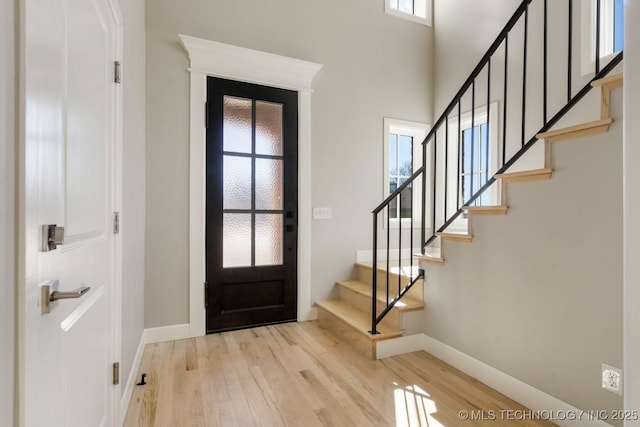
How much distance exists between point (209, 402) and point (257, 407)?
30cm

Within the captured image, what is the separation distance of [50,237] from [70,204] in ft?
0.85

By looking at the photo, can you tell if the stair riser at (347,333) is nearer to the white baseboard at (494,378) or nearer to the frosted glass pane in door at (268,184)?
the white baseboard at (494,378)

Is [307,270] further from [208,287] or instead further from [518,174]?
[518,174]

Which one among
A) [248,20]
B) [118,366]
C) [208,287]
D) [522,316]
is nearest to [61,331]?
[118,366]

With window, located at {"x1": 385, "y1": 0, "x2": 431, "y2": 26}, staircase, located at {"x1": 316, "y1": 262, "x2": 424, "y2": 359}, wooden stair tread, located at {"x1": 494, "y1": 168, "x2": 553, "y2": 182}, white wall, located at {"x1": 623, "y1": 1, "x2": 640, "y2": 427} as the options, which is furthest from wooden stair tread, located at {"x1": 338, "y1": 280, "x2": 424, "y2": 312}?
window, located at {"x1": 385, "y1": 0, "x2": 431, "y2": 26}

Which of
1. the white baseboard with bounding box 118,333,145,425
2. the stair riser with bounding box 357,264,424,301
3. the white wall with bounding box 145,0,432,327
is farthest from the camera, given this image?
the white wall with bounding box 145,0,432,327

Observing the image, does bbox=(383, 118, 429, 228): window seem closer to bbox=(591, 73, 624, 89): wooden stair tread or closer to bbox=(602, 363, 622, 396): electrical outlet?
bbox=(591, 73, 624, 89): wooden stair tread

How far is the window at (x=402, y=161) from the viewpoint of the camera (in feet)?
12.4

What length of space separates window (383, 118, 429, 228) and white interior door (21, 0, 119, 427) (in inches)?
113

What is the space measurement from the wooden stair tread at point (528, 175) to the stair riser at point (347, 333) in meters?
1.49

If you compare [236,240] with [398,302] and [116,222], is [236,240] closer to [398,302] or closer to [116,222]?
[116,222]

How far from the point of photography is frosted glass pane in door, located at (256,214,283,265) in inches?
120

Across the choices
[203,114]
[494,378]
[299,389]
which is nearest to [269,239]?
[203,114]

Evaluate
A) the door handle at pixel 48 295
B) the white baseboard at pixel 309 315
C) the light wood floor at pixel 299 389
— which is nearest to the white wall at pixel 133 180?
the light wood floor at pixel 299 389
